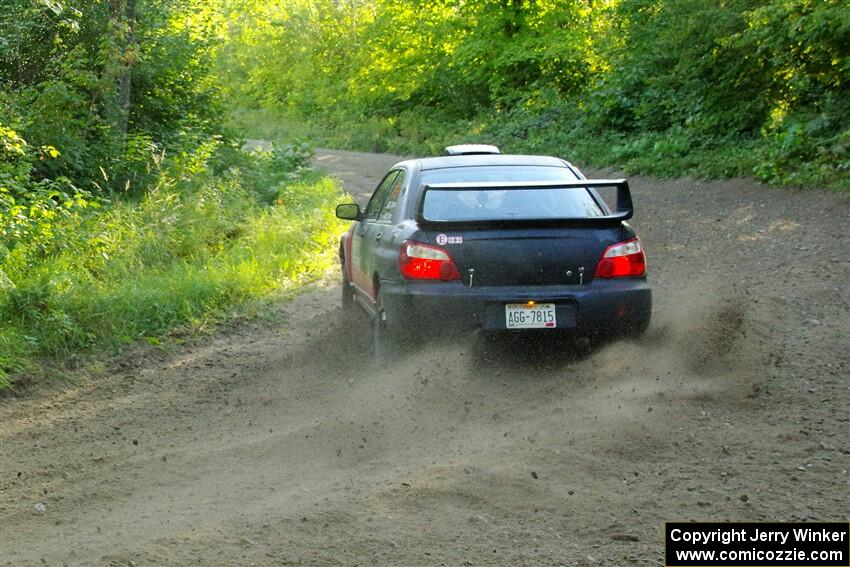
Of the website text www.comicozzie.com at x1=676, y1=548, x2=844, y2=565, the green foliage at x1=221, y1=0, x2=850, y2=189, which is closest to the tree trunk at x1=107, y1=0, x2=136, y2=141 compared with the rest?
the green foliage at x1=221, y1=0, x2=850, y2=189

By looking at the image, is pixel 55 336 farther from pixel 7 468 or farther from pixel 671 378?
pixel 671 378

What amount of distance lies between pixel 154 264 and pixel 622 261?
6.54 m

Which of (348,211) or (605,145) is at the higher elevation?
(348,211)

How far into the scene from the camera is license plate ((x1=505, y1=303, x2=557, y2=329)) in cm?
759

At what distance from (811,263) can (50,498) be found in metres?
9.16

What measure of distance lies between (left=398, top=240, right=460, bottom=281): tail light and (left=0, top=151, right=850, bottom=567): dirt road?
1.61 feet

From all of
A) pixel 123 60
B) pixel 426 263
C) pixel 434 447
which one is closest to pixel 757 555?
pixel 434 447

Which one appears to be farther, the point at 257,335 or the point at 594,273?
the point at 257,335

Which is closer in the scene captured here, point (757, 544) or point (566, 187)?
point (757, 544)

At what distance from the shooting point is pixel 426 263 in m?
7.68

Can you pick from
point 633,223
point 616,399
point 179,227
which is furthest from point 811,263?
point 179,227

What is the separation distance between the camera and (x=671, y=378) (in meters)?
7.45

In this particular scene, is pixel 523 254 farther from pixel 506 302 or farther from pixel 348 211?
pixel 348 211

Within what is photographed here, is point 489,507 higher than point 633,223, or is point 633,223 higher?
point 489,507
